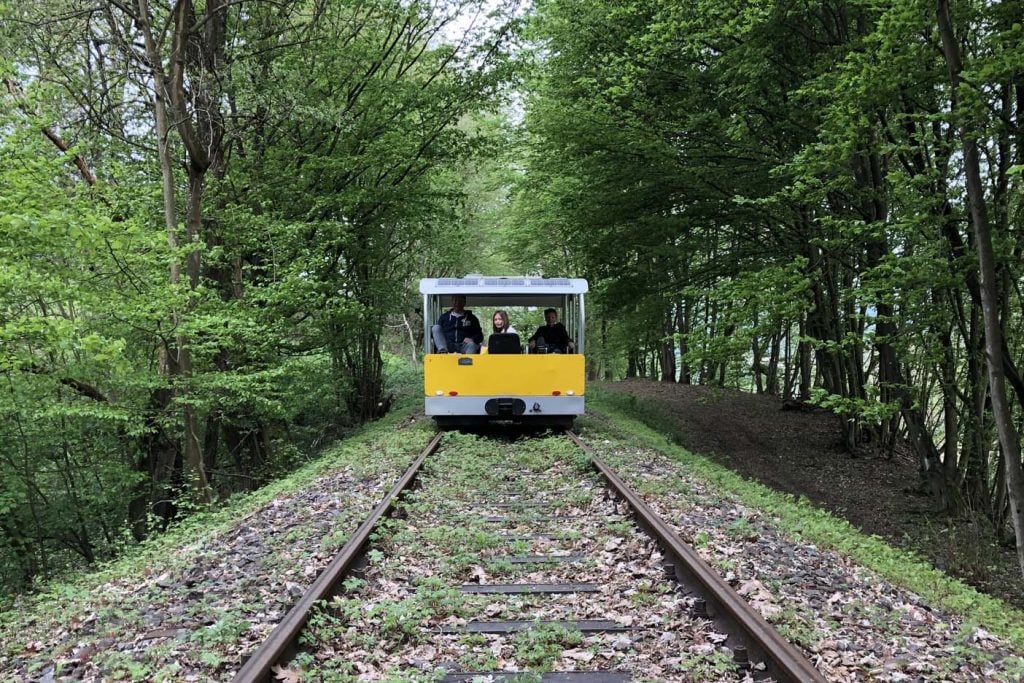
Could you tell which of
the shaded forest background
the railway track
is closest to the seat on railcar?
the shaded forest background

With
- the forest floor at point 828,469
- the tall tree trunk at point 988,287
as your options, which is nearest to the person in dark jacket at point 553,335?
the forest floor at point 828,469

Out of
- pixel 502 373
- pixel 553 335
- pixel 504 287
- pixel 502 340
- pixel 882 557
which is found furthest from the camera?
pixel 553 335

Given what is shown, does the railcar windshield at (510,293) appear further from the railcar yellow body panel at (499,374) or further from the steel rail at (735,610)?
the steel rail at (735,610)

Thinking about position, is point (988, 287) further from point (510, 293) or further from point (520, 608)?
point (510, 293)

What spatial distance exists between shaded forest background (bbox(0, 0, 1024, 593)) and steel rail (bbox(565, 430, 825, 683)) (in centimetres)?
452

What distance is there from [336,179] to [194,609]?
12.5m

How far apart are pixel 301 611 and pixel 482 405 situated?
27.2 feet

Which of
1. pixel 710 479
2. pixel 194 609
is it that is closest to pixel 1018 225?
pixel 710 479

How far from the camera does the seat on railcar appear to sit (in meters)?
12.8

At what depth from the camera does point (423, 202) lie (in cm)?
1795

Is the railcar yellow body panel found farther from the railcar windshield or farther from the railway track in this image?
the railway track

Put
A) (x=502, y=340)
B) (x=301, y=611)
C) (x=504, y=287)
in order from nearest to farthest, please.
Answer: (x=301, y=611) → (x=504, y=287) → (x=502, y=340)

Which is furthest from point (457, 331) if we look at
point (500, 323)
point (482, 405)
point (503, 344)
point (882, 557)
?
point (882, 557)

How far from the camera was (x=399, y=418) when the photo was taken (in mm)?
17688
